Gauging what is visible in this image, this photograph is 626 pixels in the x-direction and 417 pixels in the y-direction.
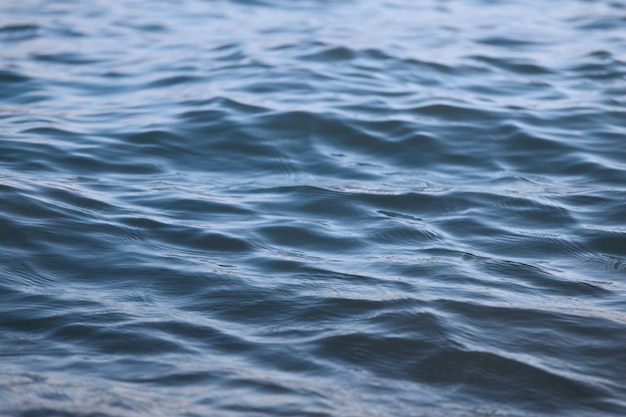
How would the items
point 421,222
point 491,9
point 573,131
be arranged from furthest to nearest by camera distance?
1. point 491,9
2. point 573,131
3. point 421,222

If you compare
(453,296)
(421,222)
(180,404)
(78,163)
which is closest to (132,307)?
(180,404)

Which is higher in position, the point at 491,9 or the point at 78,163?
the point at 491,9

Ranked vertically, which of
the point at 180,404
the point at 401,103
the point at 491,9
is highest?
the point at 491,9

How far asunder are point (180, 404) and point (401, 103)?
431 centimetres

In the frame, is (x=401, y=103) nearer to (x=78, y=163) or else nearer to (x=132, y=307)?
(x=78, y=163)

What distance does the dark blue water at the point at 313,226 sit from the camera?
3363 mm

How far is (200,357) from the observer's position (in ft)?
11.5

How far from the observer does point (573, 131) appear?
6.44 metres

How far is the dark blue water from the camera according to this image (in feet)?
11.0

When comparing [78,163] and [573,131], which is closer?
[78,163]

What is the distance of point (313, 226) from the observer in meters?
4.83

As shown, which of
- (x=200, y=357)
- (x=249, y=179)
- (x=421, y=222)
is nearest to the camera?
(x=200, y=357)

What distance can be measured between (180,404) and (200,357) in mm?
353

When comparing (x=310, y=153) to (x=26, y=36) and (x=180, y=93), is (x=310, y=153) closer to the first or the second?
(x=180, y=93)
